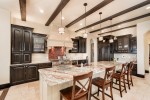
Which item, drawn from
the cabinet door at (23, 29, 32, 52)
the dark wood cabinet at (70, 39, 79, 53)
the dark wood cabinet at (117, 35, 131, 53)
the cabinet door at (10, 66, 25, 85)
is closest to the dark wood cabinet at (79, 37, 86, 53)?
the dark wood cabinet at (70, 39, 79, 53)

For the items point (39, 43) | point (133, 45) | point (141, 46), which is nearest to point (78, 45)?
point (39, 43)

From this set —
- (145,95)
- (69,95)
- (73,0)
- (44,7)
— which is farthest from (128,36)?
(69,95)

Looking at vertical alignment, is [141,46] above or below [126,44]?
below

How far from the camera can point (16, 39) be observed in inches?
156

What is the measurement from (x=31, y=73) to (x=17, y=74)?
577 mm

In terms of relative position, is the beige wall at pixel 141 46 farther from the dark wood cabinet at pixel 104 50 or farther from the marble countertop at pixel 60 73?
the marble countertop at pixel 60 73

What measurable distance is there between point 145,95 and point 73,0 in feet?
13.1

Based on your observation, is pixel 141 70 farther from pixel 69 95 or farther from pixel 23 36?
pixel 23 36

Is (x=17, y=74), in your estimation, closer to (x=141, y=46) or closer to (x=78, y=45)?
(x=78, y=45)

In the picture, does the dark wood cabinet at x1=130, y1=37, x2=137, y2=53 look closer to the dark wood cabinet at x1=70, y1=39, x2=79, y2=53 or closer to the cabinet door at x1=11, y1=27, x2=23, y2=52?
the dark wood cabinet at x1=70, y1=39, x2=79, y2=53

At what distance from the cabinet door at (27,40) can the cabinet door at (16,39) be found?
157 millimetres

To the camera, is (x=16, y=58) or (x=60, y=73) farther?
(x=16, y=58)

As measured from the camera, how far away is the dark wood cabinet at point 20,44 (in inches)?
152

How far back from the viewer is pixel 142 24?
4918 mm
